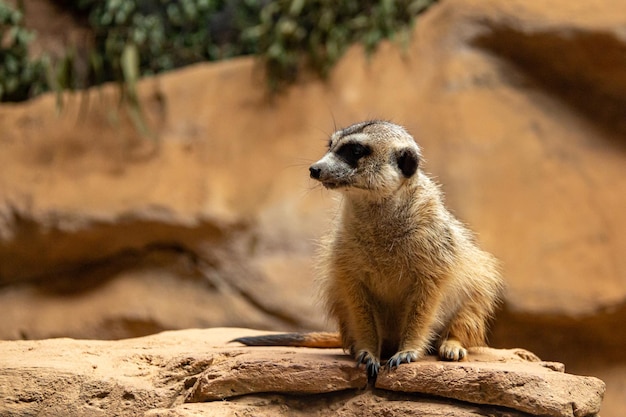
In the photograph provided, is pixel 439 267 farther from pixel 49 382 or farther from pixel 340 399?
pixel 49 382

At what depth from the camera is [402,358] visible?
8.23ft

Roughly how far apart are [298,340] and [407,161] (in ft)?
3.03

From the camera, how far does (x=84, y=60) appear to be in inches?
282

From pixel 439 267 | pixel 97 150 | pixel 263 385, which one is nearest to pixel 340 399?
pixel 263 385

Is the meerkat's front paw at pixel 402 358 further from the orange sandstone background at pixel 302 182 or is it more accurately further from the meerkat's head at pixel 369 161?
the orange sandstone background at pixel 302 182

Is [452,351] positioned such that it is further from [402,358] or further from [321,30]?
[321,30]

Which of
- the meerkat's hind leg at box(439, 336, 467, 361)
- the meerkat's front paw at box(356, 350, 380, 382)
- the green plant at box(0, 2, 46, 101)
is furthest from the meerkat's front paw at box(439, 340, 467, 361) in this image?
the green plant at box(0, 2, 46, 101)

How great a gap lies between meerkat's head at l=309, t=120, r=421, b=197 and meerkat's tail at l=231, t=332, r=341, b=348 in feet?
2.55

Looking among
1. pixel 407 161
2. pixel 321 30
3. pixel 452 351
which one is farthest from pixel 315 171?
pixel 321 30

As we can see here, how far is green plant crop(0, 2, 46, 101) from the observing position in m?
6.76

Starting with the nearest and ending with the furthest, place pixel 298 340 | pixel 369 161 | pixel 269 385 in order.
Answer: pixel 269 385
pixel 369 161
pixel 298 340

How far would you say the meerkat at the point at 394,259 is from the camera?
2.64 metres

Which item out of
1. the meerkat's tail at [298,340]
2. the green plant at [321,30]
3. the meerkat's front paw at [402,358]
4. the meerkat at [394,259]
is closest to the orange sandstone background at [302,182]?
the green plant at [321,30]

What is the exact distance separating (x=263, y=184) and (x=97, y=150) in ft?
4.43
